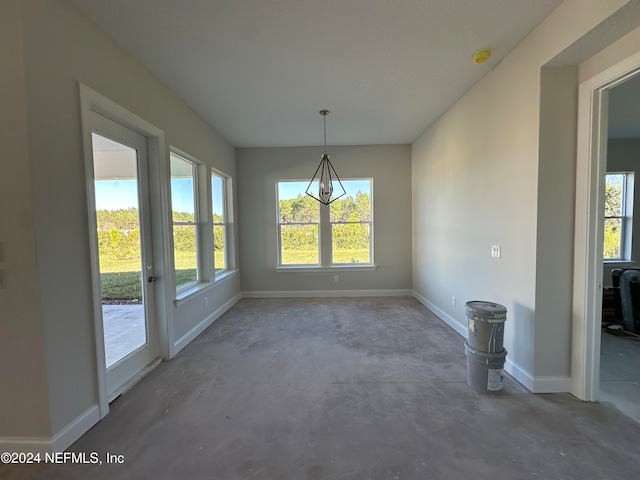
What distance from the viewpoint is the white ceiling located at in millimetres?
1886

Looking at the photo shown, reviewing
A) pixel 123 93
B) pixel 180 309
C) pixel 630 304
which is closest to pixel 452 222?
pixel 630 304

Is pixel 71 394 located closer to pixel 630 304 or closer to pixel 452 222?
pixel 452 222

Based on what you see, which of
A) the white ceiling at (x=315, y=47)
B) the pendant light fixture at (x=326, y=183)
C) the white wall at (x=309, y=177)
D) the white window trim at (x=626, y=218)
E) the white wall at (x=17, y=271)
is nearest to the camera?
the white wall at (x=17, y=271)

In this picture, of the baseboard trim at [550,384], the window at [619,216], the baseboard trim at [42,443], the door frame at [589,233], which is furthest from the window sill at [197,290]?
the window at [619,216]

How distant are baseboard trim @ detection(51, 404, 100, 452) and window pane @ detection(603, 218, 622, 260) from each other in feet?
22.7

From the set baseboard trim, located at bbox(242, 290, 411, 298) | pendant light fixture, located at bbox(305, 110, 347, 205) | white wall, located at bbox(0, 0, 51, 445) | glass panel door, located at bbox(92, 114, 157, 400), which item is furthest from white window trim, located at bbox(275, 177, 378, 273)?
white wall, located at bbox(0, 0, 51, 445)

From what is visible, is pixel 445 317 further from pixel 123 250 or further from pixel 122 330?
pixel 123 250

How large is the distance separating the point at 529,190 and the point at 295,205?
3841mm

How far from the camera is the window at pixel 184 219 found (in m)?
3.26

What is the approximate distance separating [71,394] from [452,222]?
3950 millimetres

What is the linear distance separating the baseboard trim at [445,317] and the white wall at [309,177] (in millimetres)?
642

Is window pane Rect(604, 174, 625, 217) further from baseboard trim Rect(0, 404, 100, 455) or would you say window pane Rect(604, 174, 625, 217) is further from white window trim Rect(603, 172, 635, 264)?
baseboard trim Rect(0, 404, 100, 455)

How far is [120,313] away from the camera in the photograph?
2.44 m

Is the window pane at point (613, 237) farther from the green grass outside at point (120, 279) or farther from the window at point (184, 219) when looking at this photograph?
the green grass outside at point (120, 279)
